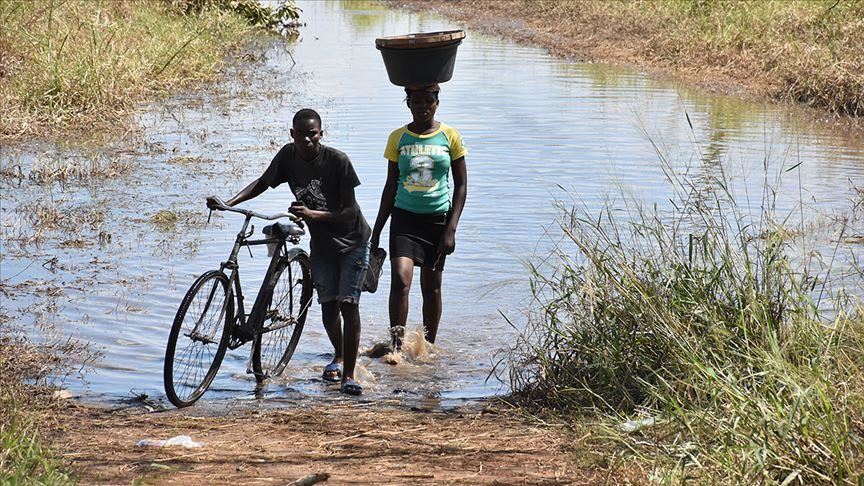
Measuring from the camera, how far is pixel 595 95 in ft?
A: 60.2

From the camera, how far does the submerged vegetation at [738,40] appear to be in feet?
54.4

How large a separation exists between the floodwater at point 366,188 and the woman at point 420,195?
0.63 meters

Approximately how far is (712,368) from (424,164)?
2701mm

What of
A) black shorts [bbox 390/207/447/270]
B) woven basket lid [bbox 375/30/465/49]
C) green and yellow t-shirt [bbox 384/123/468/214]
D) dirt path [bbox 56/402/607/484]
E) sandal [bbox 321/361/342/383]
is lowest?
sandal [bbox 321/361/342/383]

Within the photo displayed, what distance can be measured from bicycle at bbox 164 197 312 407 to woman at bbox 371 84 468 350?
55 cm

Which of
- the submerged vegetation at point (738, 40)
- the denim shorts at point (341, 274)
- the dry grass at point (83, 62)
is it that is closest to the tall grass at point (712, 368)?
the denim shorts at point (341, 274)

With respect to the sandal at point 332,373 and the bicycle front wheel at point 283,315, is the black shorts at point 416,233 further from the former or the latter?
the sandal at point 332,373

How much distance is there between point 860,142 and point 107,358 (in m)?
10.3

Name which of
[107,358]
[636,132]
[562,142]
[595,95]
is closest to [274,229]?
[107,358]

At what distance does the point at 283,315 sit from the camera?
6887 mm

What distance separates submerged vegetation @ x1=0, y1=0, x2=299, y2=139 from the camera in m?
13.9

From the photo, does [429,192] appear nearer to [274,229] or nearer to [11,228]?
[274,229]

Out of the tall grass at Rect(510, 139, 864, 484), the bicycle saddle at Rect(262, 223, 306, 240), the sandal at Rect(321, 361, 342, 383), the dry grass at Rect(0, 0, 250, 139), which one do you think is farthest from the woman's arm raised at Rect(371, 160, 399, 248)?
the dry grass at Rect(0, 0, 250, 139)

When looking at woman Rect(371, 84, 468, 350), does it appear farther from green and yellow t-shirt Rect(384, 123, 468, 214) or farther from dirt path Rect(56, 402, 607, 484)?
dirt path Rect(56, 402, 607, 484)
